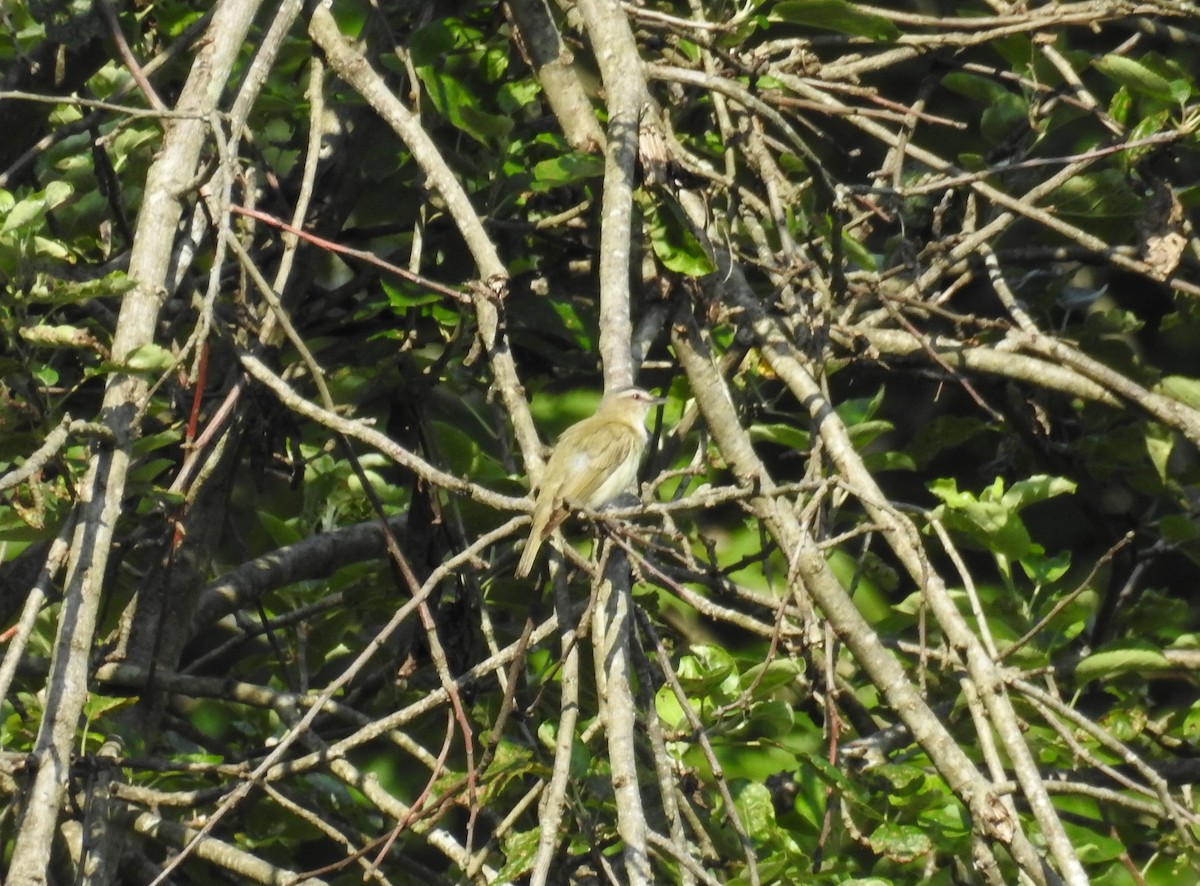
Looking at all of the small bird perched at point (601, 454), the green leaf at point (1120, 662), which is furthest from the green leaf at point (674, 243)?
the green leaf at point (1120, 662)

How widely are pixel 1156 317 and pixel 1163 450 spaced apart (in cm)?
114

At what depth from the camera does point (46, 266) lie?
3.51m

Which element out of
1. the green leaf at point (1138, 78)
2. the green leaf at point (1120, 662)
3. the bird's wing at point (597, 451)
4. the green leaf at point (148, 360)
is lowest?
the green leaf at point (1120, 662)

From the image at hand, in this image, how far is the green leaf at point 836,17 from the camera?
12.4 ft

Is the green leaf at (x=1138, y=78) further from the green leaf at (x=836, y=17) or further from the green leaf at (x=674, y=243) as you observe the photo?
the green leaf at (x=674, y=243)

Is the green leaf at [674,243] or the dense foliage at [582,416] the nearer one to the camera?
the dense foliage at [582,416]

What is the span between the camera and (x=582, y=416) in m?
4.99

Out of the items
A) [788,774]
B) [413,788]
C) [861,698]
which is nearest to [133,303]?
[788,774]

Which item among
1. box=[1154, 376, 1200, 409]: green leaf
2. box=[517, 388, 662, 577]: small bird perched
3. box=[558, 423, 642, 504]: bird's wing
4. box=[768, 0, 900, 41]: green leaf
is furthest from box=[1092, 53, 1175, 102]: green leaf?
box=[558, 423, 642, 504]: bird's wing

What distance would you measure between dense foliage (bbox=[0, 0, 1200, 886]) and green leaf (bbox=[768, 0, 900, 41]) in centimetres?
2

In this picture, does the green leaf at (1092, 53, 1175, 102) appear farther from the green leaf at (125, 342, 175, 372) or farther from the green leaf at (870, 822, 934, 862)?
the green leaf at (125, 342, 175, 372)

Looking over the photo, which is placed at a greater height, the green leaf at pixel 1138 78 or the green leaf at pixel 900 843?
the green leaf at pixel 1138 78

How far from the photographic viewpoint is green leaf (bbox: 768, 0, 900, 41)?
378 cm

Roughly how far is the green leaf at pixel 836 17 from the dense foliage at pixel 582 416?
16 mm
